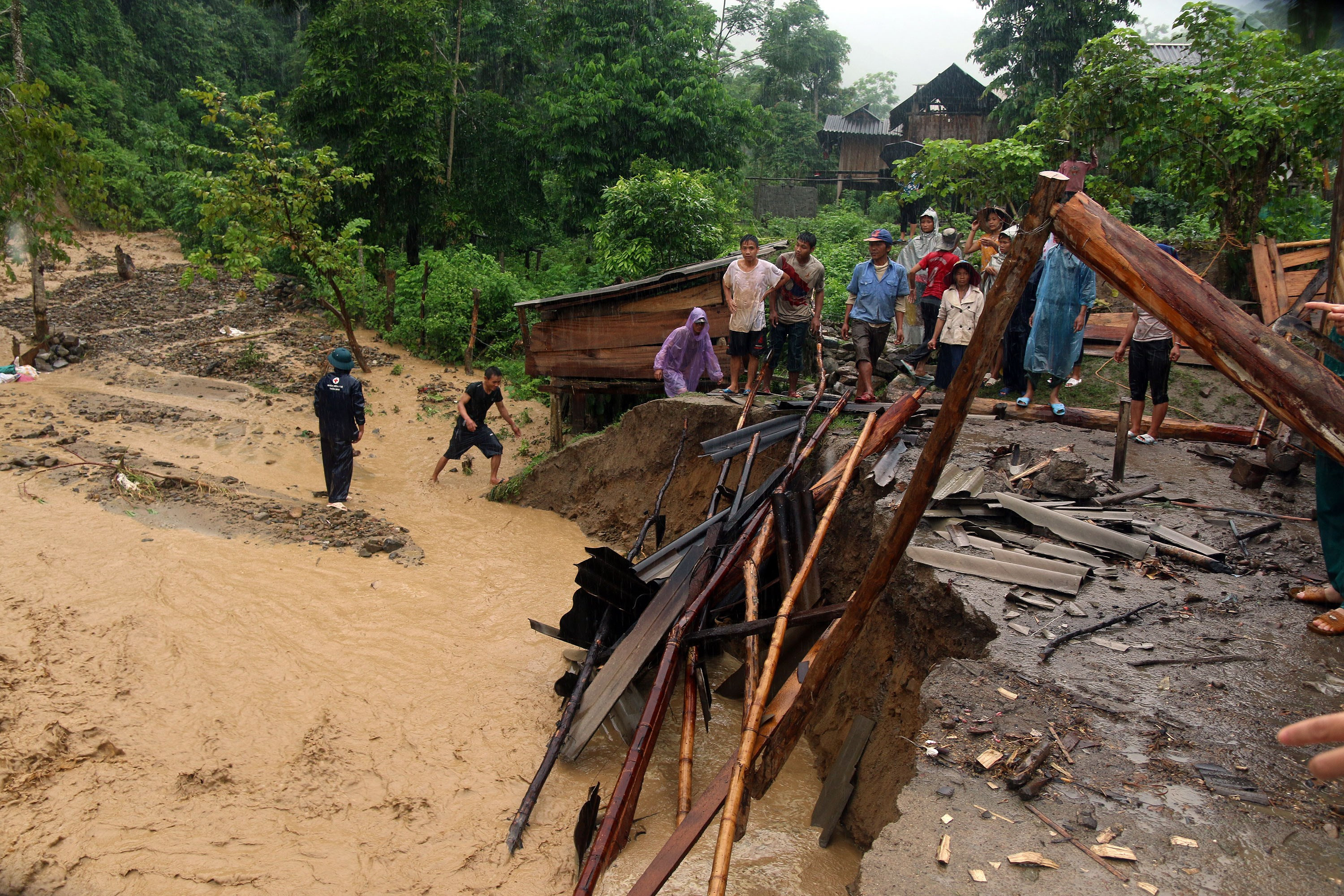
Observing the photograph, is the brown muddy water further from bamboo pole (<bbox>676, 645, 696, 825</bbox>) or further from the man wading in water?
the man wading in water

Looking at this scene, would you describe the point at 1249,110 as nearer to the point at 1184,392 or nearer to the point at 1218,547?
the point at 1184,392

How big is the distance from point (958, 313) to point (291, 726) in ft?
19.9

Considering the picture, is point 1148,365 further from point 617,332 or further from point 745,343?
point 617,332

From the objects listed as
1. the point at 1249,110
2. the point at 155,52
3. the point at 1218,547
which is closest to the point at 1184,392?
the point at 1249,110

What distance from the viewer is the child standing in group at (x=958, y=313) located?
6.95m

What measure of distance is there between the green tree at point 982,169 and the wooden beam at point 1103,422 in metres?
5.61

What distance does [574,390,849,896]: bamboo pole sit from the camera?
3.40 meters

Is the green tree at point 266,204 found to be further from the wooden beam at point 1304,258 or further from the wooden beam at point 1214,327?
the wooden beam at point 1304,258

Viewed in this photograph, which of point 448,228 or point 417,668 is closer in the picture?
point 417,668

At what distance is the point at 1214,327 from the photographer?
101 inches

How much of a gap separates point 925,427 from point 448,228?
14415 millimetres

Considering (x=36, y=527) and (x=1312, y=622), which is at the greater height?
(x=1312, y=622)

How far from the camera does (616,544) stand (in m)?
8.41

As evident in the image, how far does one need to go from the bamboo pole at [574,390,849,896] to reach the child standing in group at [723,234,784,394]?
8.68ft
